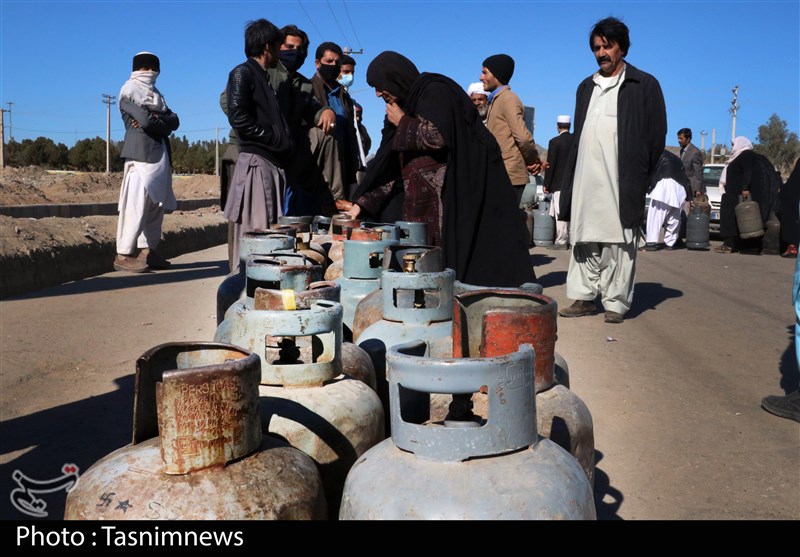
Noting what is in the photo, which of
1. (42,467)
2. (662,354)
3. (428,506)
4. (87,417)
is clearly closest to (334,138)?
(662,354)

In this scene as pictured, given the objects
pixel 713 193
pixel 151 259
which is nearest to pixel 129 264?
pixel 151 259

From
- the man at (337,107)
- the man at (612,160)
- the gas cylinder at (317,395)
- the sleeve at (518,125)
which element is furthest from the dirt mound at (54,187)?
the gas cylinder at (317,395)

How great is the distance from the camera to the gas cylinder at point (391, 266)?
3324 millimetres

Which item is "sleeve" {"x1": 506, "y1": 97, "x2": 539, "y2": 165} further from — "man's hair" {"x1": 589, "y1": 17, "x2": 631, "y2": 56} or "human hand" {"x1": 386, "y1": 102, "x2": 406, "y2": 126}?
"human hand" {"x1": 386, "y1": 102, "x2": 406, "y2": 126}

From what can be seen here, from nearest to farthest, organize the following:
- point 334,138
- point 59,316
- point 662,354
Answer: point 662,354
point 59,316
point 334,138

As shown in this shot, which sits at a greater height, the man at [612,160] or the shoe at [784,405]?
the man at [612,160]

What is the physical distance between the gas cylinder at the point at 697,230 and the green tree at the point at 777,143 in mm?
42466

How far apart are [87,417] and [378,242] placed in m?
1.68

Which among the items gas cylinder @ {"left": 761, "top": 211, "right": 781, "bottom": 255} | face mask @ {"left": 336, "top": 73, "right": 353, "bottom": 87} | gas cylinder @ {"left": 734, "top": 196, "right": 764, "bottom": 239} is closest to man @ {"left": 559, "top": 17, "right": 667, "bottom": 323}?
face mask @ {"left": 336, "top": 73, "right": 353, "bottom": 87}

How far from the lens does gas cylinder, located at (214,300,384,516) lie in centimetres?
208

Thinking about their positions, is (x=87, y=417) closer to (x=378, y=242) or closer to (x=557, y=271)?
(x=378, y=242)

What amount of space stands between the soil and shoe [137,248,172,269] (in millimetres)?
623

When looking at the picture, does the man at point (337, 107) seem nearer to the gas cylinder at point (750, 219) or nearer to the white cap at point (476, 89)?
the white cap at point (476, 89)

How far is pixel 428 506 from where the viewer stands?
153 centimetres
